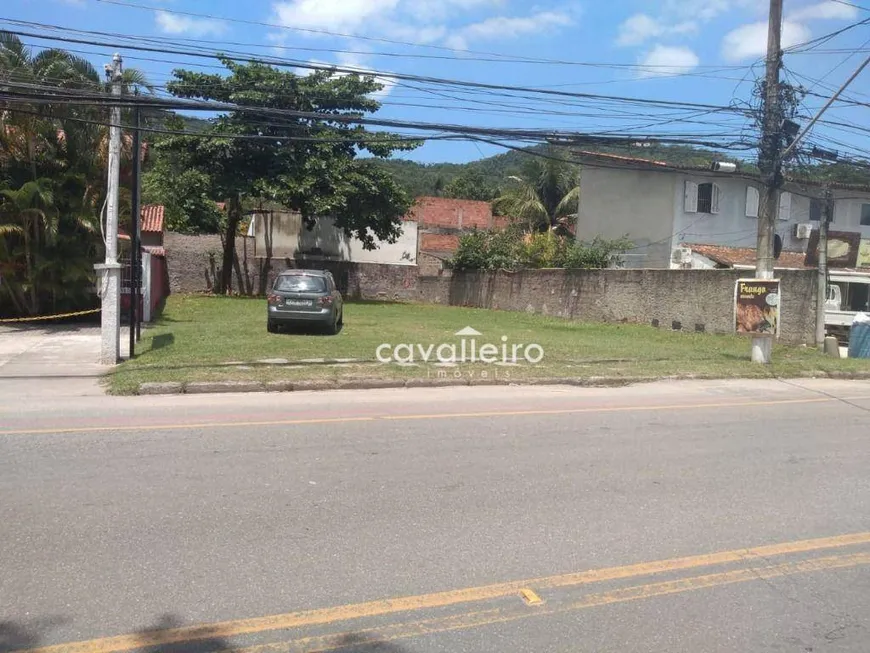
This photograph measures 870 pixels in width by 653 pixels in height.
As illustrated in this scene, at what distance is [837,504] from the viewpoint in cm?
564

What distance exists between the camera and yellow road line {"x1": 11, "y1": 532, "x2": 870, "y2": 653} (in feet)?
10.9

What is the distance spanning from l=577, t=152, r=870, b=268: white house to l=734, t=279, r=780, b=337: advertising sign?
1570 cm

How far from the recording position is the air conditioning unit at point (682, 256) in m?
29.7

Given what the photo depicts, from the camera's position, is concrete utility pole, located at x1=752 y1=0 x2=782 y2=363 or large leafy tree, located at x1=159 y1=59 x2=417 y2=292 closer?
concrete utility pole, located at x1=752 y1=0 x2=782 y2=363

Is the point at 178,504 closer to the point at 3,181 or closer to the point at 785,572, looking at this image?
the point at 785,572

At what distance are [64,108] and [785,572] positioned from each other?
1825 centimetres

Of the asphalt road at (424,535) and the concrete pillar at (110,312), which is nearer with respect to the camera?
the asphalt road at (424,535)

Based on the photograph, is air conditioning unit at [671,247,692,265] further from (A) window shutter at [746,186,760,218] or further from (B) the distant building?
(B) the distant building

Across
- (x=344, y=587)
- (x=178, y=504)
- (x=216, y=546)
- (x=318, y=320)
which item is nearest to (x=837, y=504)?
(x=344, y=587)

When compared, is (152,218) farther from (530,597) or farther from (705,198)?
(530,597)

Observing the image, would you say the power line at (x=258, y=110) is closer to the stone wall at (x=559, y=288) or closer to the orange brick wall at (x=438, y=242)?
the stone wall at (x=559, y=288)

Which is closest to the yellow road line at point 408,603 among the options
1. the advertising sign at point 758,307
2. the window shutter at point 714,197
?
the advertising sign at point 758,307

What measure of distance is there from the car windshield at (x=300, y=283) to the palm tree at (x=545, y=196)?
96.8 feet

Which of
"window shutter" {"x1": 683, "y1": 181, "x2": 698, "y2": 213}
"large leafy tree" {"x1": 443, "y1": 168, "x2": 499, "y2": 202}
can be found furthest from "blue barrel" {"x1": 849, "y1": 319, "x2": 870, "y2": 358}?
"large leafy tree" {"x1": 443, "y1": 168, "x2": 499, "y2": 202}
